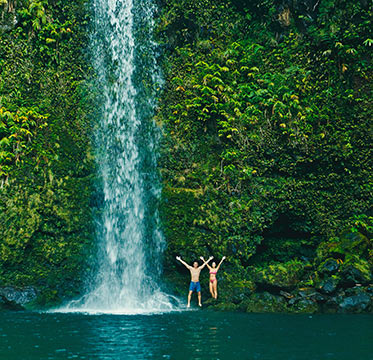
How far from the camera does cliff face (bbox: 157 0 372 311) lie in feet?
49.4

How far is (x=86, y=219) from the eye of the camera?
16109 millimetres

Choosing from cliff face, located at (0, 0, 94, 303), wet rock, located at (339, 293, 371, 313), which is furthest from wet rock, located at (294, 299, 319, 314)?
cliff face, located at (0, 0, 94, 303)

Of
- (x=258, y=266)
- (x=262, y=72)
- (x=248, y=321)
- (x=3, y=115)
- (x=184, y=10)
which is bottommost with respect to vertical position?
(x=248, y=321)

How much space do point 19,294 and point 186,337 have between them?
27.0ft

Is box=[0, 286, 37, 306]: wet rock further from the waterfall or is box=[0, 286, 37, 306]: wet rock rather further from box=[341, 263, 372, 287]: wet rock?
box=[341, 263, 372, 287]: wet rock

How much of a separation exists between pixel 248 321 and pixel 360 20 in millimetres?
12294

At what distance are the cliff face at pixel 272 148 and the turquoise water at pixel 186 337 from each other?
3218mm

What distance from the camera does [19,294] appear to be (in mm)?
14664

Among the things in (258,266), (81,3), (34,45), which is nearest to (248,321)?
(258,266)

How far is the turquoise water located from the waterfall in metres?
3.32

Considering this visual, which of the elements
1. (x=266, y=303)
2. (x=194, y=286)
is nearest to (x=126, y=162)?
(x=194, y=286)

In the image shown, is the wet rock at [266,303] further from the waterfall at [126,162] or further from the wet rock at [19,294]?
the wet rock at [19,294]

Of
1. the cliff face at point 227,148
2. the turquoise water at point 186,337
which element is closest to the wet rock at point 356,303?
the cliff face at point 227,148

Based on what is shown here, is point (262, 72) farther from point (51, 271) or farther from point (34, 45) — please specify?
Result: point (51, 271)
